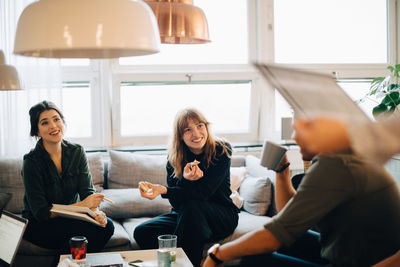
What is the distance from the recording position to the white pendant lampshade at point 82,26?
1306mm

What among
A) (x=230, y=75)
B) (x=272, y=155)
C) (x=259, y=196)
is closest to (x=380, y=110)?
(x=259, y=196)

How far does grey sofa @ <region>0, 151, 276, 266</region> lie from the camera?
2.95 meters

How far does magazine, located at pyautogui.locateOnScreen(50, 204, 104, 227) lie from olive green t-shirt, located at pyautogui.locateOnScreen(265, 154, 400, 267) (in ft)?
4.67

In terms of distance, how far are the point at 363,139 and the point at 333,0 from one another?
12.4ft

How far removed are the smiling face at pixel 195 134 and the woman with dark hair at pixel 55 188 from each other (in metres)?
0.62

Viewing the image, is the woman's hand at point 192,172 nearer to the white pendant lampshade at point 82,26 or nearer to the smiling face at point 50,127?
the smiling face at point 50,127

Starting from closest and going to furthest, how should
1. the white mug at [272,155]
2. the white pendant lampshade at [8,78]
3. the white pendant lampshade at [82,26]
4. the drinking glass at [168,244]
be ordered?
the white pendant lampshade at [82,26], the white mug at [272,155], the drinking glass at [168,244], the white pendant lampshade at [8,78]

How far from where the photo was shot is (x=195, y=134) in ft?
9.62

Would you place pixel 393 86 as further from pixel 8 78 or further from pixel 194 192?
pixel 8 78

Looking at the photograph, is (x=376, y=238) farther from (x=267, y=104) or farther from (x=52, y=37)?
(x=267, y=104)

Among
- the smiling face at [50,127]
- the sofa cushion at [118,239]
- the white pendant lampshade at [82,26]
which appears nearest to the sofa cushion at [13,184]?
the smiling face at [50,127]

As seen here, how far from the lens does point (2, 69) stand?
263 cm

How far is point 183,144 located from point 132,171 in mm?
688

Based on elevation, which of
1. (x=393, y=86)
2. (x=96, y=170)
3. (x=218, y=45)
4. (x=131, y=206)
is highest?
(x=218, y=45)
